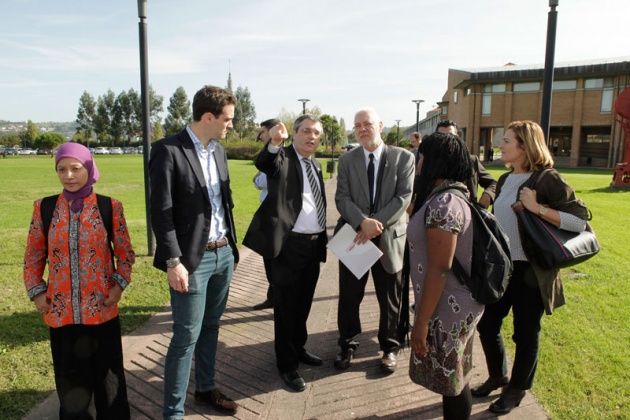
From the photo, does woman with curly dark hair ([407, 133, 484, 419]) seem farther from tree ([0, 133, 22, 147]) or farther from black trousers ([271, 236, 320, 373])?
tree ([0, 133, 22, 147])

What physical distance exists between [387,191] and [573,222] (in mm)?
1403

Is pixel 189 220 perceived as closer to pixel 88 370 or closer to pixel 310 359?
pixel 88 370

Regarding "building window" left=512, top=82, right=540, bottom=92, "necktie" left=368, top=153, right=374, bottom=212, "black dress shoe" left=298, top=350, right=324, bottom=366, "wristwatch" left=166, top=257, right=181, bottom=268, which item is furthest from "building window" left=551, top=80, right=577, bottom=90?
"wristwatch" left=166, top=257, right=181, bottom=268

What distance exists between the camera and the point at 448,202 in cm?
216

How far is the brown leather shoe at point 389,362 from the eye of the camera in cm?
363

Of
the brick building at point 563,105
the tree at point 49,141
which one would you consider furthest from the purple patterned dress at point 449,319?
the tree at point 49,141

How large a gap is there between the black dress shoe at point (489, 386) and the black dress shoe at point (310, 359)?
128 centimetres

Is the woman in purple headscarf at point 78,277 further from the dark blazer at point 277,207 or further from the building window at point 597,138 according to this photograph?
the building window at point 597,138

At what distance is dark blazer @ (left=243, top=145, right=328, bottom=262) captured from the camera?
3.37 meters

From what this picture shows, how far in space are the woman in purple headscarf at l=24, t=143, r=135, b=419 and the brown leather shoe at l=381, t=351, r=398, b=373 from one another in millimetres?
2102

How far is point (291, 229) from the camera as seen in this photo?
11.4 feet

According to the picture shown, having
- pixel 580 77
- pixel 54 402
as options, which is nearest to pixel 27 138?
pixel 580 77

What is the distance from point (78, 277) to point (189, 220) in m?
0.73

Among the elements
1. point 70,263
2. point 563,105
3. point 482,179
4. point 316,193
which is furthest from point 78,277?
point 563,105
